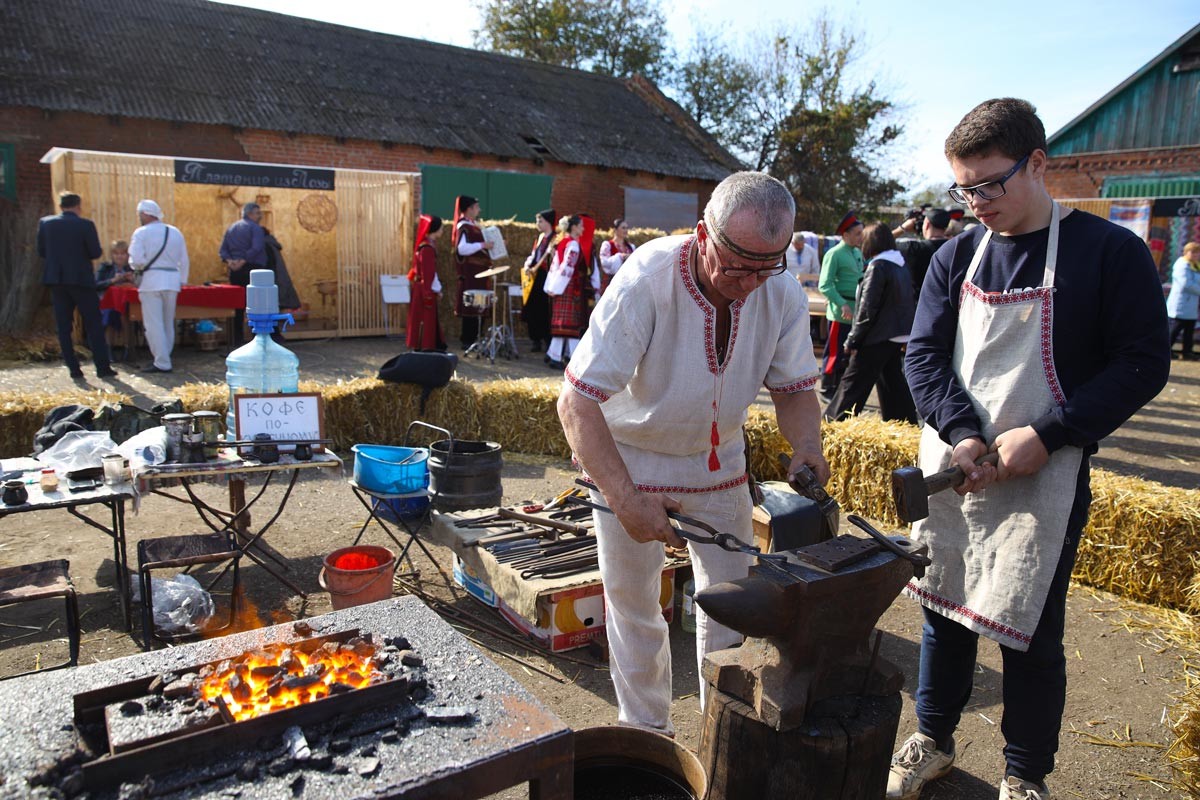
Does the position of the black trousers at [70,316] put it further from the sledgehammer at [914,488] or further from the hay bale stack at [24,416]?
the sledgehammer at [914,488]

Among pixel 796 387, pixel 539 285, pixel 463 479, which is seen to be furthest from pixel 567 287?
pixel 796 387

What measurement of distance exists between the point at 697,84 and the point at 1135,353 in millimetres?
34487

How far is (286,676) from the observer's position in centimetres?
209

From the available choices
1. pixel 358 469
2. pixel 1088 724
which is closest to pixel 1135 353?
pixel 1088 724

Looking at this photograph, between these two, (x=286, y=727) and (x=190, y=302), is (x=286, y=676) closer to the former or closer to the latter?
(x=286, y=727)

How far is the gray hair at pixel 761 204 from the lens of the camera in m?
2.16

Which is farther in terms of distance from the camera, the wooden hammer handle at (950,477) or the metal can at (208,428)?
the metal can at (208,428)

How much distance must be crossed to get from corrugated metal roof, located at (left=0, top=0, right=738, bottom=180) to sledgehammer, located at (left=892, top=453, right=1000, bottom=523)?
1611 centimetres

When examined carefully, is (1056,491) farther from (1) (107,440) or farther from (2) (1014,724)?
(1) (107,440)

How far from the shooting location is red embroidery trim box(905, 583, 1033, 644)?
2.45 m

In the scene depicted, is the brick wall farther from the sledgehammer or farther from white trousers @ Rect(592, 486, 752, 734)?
white trousers @ Rect(592, 486, 752, 734)

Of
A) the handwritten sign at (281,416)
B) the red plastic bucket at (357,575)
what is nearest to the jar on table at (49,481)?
the handwritten sign at (281,416)

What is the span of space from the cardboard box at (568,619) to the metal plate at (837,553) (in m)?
1.88

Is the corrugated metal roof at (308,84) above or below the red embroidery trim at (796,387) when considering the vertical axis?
above
